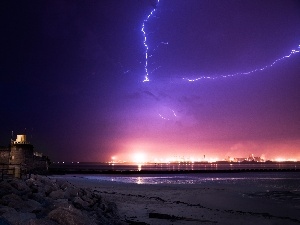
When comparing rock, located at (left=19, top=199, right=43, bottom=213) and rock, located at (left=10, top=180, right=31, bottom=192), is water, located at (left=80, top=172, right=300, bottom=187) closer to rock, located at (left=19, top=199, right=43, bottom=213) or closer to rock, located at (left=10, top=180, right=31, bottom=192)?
rock, located at (left=10, top=180, right=31, bottom=192)

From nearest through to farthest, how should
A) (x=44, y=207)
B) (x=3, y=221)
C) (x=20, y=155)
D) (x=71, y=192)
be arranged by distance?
(x=3, y=221), (x=44, y=207), (x=71, y=192), (x=20, y=155)

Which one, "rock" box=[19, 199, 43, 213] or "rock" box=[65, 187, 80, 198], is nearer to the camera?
"rock" box=[19, 199, 43, 213]

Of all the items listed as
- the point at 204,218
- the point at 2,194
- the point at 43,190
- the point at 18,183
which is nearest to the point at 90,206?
the point at 43,190

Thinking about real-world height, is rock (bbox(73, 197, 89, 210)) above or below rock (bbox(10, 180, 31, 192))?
below

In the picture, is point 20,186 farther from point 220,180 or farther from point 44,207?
point 220,180

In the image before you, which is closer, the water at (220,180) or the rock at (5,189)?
the rock at (5,189)

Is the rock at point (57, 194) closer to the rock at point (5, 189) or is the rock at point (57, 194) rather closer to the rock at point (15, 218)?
the rock at point (5, 189)

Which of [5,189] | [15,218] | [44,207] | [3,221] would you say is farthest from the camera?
[5,189]

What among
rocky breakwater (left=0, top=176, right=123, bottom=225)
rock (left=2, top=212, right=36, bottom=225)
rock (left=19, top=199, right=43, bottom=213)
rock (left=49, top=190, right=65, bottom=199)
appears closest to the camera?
rock (left=2, top=212, right=36, bottom=225)

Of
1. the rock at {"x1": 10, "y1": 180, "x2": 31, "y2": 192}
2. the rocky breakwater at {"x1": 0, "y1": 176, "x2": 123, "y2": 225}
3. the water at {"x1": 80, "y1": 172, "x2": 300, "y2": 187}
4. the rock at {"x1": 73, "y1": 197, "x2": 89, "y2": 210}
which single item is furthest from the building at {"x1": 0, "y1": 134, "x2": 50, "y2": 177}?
the rock at {"x1": 73, "y1": 197, "x2": 89, "y2": 210}

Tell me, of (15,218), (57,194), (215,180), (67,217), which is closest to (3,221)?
(15,218)

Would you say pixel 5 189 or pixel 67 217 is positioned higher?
pixel 5 189

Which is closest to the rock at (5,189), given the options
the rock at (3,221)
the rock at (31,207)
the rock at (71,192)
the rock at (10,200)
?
the rock at (10,200)
